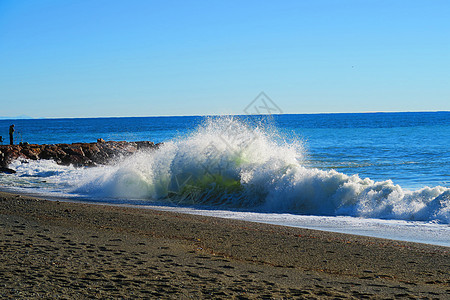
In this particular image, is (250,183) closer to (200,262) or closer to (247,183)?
(247,183)

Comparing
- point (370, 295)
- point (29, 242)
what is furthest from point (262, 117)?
point (370, 295)

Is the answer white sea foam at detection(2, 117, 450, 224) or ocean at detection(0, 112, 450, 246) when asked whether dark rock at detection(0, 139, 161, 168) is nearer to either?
ocean at detection(0, 112, 450, 246)

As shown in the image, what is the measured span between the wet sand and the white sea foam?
3580 millimetres

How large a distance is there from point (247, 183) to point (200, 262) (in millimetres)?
8824

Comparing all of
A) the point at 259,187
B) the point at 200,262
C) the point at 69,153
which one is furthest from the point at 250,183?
the point at 69,153

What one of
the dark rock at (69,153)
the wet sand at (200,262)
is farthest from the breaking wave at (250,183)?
the dark rock at (69,153)

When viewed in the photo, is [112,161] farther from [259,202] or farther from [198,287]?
[198,287]

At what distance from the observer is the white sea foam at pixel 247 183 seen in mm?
11945

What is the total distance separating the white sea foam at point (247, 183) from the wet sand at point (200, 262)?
3.58 metres

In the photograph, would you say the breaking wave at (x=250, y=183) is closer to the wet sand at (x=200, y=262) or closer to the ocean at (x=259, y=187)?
the ocean at (x=259, y=187)

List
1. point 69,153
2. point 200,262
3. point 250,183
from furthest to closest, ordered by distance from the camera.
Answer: point 69,153, point 250,183, point 200,262

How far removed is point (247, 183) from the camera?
15.1 meters

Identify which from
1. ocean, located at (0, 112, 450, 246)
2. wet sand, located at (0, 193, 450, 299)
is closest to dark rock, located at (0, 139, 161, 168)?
ocean, located at (0, 112, 450, 246)

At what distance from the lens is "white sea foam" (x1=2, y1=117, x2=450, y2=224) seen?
11.9 meters
